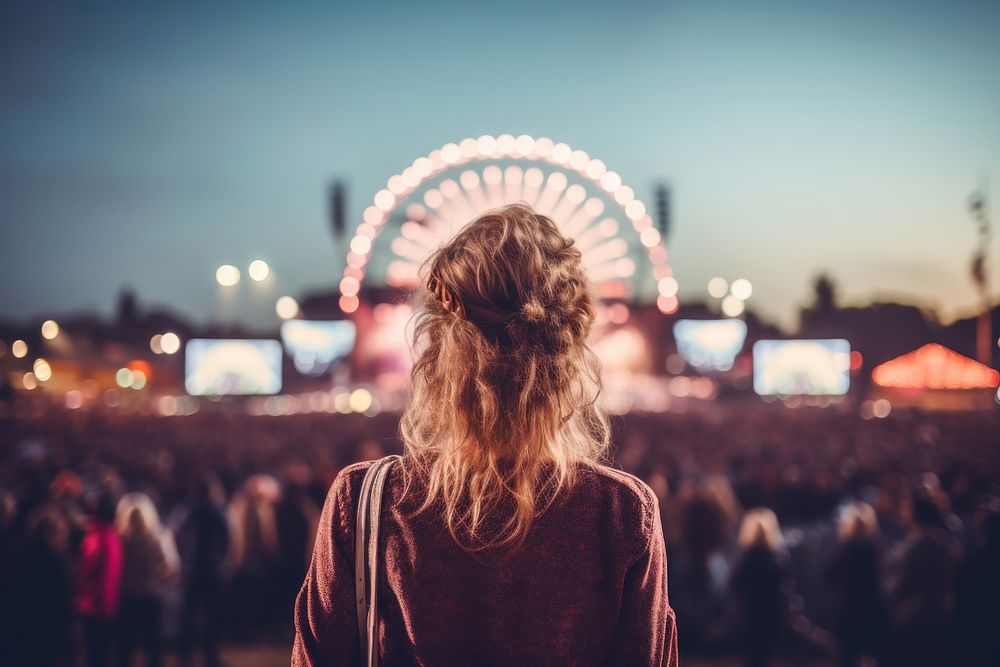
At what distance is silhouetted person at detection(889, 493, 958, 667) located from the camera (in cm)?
531

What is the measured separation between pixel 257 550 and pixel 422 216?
26.6 metres

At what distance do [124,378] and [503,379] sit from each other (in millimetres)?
79244

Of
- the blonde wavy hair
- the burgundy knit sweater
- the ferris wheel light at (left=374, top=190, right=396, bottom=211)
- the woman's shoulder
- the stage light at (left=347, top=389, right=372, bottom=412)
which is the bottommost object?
the stage light at (left=347, top=389, right=372, bottom=412)

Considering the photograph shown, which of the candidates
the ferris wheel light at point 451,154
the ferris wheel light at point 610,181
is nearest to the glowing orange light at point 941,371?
the ferris wheel light at point 610,181

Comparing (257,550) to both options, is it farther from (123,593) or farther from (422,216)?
(422,216)

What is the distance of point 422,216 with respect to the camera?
107ft

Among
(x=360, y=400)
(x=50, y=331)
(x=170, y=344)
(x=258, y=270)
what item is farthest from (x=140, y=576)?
(x=50, y=331)

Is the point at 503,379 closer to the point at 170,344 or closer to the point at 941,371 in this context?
the point at 941,371

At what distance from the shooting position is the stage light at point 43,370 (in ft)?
222

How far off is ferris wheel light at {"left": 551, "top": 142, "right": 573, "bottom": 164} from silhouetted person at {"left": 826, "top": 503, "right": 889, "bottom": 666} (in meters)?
25.7

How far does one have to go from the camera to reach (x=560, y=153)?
30.0 metres

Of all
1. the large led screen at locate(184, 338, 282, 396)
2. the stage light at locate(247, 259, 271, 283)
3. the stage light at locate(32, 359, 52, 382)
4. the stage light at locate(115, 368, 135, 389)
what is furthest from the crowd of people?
the stage light at locate(115, 368, 135, 389)

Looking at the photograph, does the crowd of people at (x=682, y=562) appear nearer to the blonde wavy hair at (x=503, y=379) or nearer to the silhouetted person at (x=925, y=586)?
the silhouetted person at (x=925, y=586)

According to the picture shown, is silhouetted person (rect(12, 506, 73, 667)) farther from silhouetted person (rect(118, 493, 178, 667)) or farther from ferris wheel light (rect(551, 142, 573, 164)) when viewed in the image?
ferris wheel light (rect(551, 142, 573, 164))
